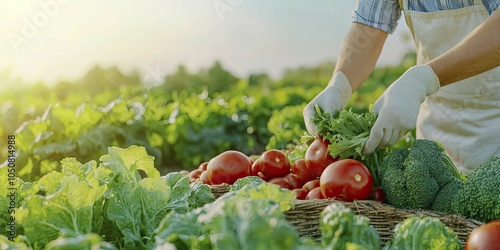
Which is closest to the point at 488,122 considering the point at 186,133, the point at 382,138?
the point at 382,138

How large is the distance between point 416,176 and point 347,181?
0.31 metres

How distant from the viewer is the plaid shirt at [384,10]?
13.7ft

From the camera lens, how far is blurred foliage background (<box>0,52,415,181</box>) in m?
6.15

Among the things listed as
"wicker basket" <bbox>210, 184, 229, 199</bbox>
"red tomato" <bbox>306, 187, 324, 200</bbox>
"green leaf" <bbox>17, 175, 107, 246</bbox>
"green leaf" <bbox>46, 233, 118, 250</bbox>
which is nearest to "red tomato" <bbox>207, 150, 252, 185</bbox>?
"wicker basket" <bbox>210, 184, 229, 199</bbox>

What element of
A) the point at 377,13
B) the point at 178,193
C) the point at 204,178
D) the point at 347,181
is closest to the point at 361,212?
the point at 347,181

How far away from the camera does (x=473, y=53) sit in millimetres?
3430

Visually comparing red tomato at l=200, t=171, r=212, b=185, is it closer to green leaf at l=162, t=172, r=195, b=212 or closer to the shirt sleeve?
green leaf at l=162, t=172, r=195, b=212

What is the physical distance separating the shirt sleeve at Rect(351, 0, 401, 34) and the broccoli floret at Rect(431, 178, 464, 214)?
169cm

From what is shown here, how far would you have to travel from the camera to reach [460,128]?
14.2ft

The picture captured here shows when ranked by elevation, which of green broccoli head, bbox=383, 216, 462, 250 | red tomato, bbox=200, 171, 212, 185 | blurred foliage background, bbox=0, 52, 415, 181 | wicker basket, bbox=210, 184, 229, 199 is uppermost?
green broccoli head, bbox=383, 216, 462, 250

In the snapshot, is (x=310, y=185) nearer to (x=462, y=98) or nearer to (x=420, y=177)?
(x=420, y=177)

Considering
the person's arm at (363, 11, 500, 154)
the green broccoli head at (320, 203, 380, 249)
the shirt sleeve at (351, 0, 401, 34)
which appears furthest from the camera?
the shirt sleeve at (351, 0, 401, 34)

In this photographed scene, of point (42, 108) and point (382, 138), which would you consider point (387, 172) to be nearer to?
point (382, 138)

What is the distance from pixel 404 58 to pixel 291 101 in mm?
5386
